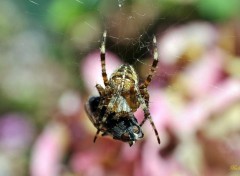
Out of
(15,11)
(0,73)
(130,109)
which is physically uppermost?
(130,109)

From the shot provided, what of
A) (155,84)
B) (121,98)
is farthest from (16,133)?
(121,98)

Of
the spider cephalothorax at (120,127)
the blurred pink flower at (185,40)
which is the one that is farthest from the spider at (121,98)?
the blurred pink flower at (185,40)

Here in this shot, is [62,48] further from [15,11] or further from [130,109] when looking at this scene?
[130,109]

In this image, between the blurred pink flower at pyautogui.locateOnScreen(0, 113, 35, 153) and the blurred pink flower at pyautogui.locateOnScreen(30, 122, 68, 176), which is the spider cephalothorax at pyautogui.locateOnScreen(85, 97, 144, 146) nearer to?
the blurred pink flower at pyautogui.locateOnScreen(30, 122, 68, 176)

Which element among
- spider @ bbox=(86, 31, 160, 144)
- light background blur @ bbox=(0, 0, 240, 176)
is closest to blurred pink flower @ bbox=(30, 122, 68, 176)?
light background blur @ bbox=(0, 0, 240, 176)

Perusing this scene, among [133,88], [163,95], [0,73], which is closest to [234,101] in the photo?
[163,95]

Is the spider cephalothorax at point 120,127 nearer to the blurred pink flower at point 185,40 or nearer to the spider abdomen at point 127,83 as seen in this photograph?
the spider abdomen at point 127,83
